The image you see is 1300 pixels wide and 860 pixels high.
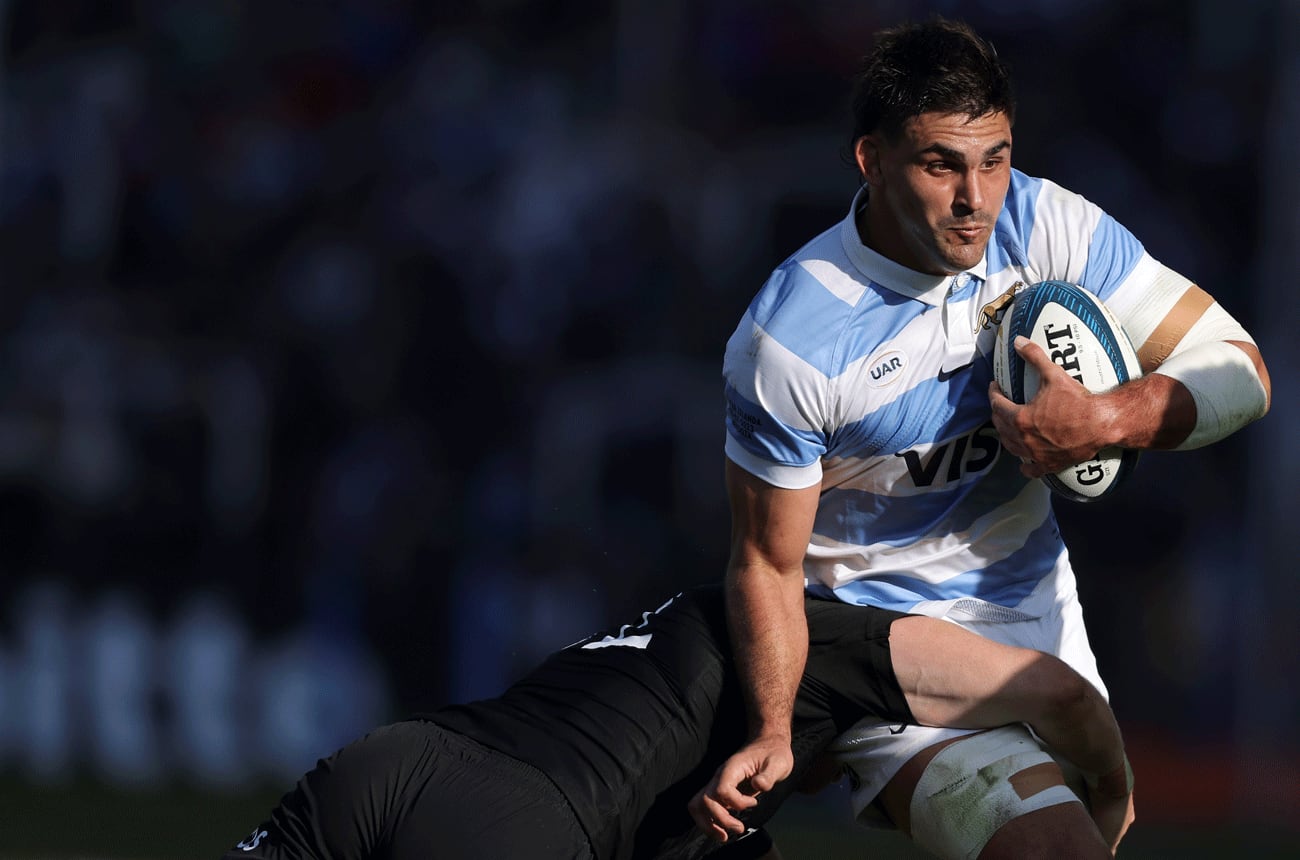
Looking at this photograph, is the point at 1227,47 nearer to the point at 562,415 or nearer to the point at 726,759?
the point at 562,415

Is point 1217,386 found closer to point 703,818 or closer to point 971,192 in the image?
point 971,192

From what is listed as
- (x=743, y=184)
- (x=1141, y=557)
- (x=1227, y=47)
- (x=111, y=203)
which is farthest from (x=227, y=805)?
(x=1227, y=47)

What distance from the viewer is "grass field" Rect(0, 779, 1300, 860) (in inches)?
210

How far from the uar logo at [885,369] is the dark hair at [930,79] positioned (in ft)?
1.41

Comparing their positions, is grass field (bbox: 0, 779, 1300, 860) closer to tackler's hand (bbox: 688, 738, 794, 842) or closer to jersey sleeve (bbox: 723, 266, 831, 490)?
tackler's hand (bbox: 688, 738, 794, 842)

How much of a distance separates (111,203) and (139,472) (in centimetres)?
108

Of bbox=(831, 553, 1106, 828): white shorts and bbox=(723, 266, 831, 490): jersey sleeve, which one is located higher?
bbox=(723, 266, 831, 490): jersey sleeve

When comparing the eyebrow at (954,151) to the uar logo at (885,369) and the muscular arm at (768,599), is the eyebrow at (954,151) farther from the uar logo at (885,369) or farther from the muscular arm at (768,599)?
the muscular arm at (768,599)

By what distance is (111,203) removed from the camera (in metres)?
6.60

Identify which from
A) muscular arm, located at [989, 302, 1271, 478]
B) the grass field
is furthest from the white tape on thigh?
the grass field

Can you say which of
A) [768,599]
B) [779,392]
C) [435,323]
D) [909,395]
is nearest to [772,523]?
[768,599]

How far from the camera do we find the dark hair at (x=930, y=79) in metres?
3.16

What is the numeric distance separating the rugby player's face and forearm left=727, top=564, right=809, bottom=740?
0.71m

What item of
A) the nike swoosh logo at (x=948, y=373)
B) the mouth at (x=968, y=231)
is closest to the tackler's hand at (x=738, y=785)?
the nike swoosh logo at (x=948, y=373)
